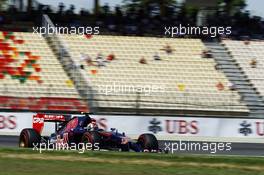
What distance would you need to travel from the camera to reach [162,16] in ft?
109

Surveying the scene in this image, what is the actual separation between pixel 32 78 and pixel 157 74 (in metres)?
5.58

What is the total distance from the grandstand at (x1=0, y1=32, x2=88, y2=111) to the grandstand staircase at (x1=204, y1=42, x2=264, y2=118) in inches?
279

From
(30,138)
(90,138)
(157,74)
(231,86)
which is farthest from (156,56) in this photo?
(90,138)

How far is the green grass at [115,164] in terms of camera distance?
11688 millimetres

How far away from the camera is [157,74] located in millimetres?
29922

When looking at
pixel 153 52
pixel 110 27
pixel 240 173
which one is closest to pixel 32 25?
pixel 110 27

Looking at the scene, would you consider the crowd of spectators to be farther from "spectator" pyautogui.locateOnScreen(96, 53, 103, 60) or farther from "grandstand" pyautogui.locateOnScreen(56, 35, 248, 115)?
"spectator" pyautogui.locateOnScreen(96, 53, 103, 60)

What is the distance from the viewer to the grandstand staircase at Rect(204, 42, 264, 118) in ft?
92.0

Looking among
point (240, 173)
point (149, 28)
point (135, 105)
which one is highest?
point (149, 28)

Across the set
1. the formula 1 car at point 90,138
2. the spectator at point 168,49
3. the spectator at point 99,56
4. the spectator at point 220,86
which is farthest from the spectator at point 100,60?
the formula 1 car at point 90,138

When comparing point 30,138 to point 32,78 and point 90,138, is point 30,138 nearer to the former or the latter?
point 90,138

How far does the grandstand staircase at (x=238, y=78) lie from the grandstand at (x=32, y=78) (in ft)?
23.2

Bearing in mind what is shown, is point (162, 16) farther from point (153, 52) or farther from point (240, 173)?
point (240, 173)

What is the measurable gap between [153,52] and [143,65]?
1.02m
